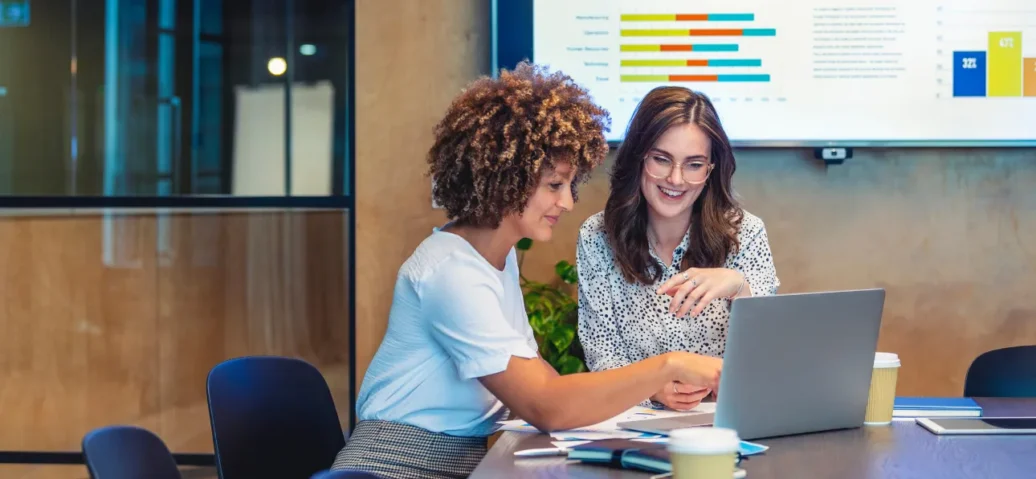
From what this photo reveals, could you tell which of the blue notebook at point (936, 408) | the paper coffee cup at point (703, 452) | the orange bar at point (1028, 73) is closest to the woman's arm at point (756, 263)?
the blue notebook at point (936, 408)

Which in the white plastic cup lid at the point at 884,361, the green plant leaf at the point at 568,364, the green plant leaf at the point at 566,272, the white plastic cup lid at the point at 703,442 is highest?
the green plant leaf at the point at 566,272

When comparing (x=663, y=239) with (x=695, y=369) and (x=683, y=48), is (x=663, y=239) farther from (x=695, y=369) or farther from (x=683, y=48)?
(x=683, y=48)

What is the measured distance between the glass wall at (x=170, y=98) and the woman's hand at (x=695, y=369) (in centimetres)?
206

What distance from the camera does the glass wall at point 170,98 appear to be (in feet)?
11.2

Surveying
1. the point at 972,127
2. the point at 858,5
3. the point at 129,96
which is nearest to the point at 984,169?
the point at 972,127

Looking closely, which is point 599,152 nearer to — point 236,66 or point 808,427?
point 808,427

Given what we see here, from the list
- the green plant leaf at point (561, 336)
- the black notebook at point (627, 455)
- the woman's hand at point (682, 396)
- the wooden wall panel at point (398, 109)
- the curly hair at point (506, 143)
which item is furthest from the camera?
the wooden wall panel at point (398, 109)

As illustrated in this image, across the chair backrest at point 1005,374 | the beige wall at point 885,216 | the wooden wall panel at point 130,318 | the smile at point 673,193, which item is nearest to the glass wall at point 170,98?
the wooden wall panel at point 130,318

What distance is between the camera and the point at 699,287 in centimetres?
191

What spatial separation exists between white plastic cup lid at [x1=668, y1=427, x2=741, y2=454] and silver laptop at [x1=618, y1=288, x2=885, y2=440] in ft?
0.95

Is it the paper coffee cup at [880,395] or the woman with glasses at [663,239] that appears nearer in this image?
the paper coffee cup at [880,395]

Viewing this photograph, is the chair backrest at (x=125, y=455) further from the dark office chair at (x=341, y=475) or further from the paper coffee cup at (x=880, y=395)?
the paper coffee cup at (x=880, y=395)

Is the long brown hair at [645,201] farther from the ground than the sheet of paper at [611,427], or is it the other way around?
the long brown hair at [645,201]

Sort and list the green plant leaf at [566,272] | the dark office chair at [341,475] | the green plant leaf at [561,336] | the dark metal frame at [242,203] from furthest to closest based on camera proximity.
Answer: the dark metal frame at [242,203], the green plant leaf at [566,272], the green plant leaf at [561,336], the dark office chair at [341,475]
